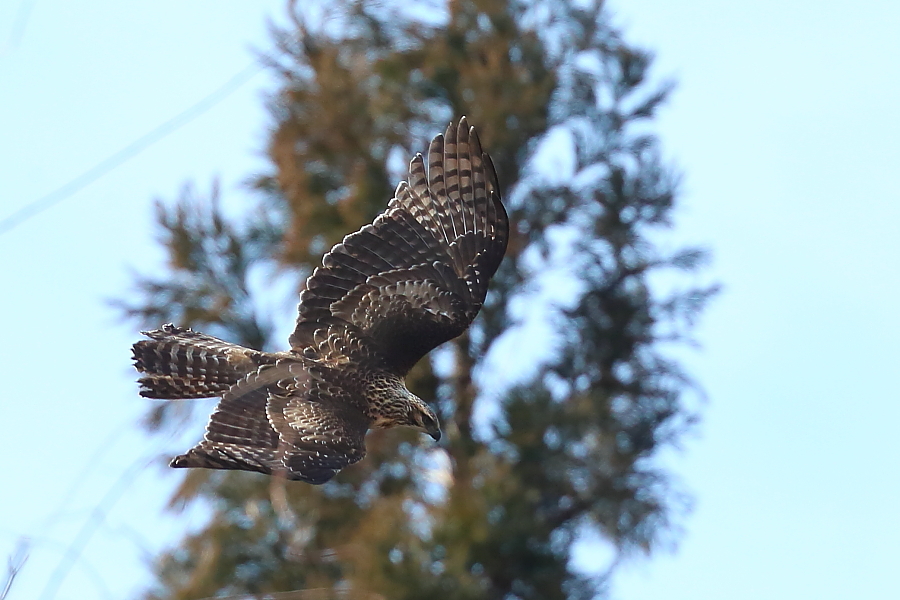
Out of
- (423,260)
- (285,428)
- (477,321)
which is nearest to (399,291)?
(423,260)

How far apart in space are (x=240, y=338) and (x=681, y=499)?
4.83 m

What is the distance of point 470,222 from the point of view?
621 cm

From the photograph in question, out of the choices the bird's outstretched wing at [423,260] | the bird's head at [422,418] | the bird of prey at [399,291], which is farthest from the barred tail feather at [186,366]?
the bird's head at [422,418]

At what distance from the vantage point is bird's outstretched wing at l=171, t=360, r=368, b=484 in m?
5.11

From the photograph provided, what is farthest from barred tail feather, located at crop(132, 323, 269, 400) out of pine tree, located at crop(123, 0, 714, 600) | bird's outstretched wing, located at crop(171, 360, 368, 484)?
pine tree, located at crop(123, 0, 714, 600)

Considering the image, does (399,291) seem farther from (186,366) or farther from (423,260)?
(186,366)

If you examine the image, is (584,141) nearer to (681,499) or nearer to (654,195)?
(654,195)

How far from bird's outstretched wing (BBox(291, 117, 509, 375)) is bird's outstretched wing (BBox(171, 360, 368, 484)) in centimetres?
35

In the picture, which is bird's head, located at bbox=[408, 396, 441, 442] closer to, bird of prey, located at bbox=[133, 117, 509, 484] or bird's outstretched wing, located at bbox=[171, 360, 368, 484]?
bird of prey, located at bbox=[133, 117, 509, 484]

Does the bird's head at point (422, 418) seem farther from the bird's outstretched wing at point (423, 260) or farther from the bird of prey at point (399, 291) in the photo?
the bird's outstretched wing at point (423, 260)

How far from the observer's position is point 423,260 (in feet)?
20.4

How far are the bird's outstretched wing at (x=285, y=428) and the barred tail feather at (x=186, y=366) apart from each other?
148 mm

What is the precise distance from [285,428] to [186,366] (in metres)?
0.55

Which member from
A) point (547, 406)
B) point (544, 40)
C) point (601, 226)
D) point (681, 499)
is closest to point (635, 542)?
point (681, 499)
